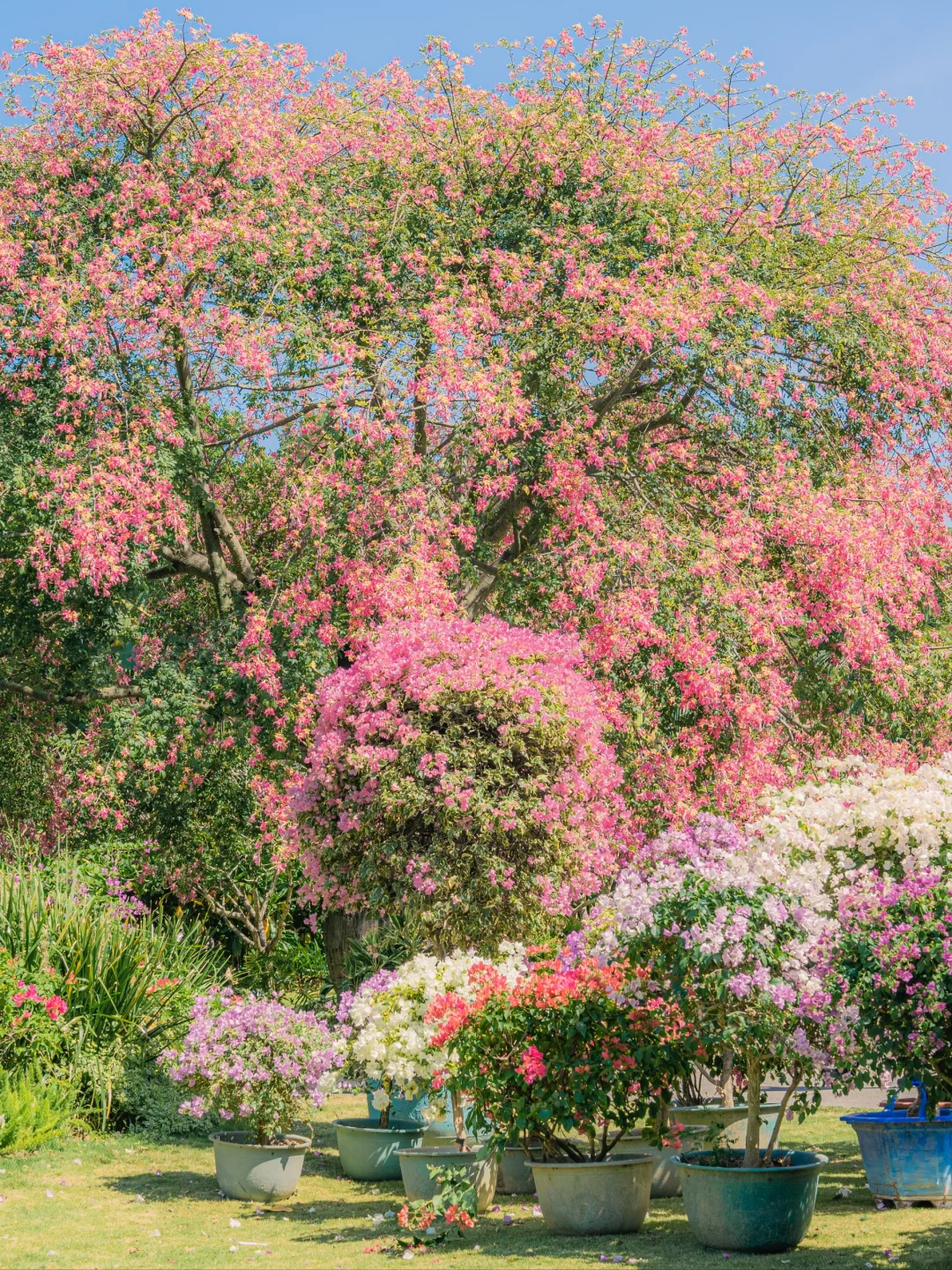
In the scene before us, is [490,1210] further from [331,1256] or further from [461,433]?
[461,433]

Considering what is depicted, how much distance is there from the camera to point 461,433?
1352cm

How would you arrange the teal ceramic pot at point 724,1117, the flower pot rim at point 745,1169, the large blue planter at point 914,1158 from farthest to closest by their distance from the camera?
the teal ceramic pot at point 724,1117
the large blue planter at point 914,1158
the flower pot rim at point 745,1169

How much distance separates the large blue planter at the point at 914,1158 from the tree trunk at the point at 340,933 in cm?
789

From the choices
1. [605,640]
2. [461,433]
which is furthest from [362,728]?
[461,433]

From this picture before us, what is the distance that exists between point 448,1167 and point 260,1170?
1513 millimetres

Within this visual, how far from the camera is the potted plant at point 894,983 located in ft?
19.7

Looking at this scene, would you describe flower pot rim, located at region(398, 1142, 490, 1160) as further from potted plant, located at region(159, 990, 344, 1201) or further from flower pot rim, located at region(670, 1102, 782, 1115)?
flower pot rim, located at region(670, 1102, 782, 1115)

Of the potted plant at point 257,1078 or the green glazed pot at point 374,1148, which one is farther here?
the green glazed pot at point 374,1148

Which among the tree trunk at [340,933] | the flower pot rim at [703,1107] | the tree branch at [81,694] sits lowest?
the flower pot rim at [703,1107]

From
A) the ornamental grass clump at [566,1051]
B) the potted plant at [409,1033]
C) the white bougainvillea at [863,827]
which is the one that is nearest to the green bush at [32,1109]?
the potted plant at [409,1033]

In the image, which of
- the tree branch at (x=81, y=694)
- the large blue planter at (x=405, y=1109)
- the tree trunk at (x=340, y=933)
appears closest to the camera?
the large blue planter at (x=405, y=1109)

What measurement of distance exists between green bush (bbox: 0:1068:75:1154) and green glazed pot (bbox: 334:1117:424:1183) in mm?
2338

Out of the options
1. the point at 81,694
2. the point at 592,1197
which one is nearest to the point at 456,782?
the point at 592,1197

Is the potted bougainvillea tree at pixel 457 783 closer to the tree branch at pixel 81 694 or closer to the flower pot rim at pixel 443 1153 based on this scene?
the flower pot rim at pixel 443 1153
